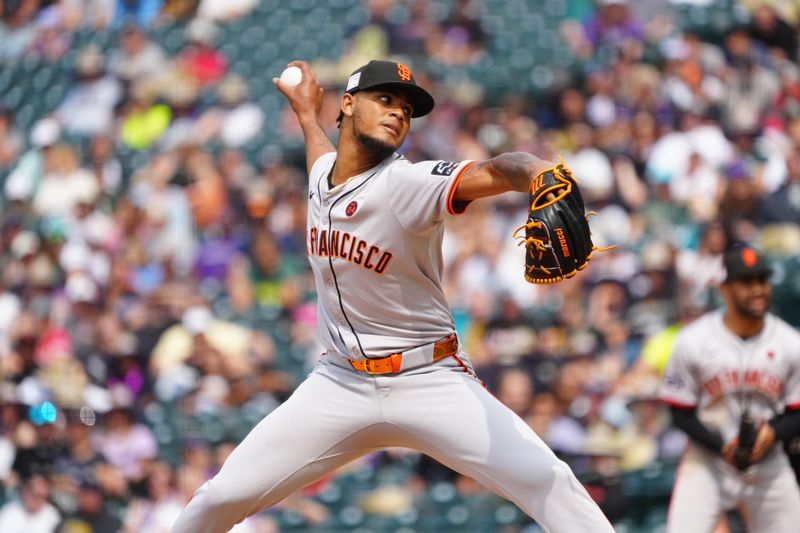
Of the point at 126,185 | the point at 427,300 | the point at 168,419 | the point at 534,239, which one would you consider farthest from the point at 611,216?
the point at 534,239

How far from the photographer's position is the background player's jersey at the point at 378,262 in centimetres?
404

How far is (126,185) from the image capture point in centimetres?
1038

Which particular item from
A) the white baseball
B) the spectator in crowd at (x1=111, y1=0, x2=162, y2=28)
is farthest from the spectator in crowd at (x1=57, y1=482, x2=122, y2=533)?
the spectator in crowd at (x1=111, y1=0, x2=162, y2=28)

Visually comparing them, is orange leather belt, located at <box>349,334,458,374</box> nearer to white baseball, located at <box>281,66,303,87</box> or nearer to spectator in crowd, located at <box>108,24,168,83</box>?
white baseball, located at <box>281,66,303,87</box>

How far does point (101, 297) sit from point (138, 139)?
203cm

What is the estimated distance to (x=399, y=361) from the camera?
4199 millimetres

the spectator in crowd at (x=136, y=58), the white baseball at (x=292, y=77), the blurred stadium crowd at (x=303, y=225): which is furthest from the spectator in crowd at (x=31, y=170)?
the white baseball at (x=292, y=77)

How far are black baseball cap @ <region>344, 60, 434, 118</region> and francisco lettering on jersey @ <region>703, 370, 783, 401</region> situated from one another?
7.22 feet

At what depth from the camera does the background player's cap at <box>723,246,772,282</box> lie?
547 cm

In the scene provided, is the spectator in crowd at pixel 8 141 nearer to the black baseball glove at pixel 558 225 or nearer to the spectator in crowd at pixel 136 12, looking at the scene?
the spectator in crowd at pixel 136 12

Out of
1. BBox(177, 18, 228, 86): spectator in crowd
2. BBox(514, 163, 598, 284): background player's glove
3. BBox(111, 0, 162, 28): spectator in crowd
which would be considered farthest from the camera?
BBox(111, 0, 162, 28): spectator in crowd

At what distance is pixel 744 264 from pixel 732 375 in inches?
21.6

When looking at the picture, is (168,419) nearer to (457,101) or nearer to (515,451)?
(457,101)

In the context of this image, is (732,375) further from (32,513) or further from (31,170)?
(31,170)
